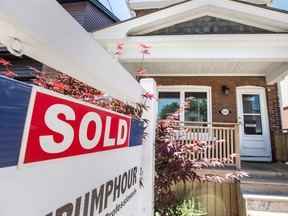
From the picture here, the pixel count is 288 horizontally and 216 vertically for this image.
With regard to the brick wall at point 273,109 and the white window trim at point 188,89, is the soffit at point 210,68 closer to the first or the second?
the white window trim at point 188,89

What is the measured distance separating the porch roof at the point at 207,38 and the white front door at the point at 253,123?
1.17 metres

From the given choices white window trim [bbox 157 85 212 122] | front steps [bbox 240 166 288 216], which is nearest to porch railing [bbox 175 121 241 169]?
front steps [bbox 240 166 288 216]

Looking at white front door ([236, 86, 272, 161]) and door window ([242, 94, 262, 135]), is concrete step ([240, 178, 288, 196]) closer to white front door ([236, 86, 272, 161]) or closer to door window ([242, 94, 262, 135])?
white front door ([236, 86, 272, 161])

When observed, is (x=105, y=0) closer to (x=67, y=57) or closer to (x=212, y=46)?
(x=212, y=46)

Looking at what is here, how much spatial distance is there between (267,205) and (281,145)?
3.48 metres

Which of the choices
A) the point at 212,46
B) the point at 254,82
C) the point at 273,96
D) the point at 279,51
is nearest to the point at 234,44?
the point at 212,46

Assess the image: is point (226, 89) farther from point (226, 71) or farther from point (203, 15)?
point (203, 15)

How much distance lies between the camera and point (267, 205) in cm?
360

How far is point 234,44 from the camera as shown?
5.05 meters

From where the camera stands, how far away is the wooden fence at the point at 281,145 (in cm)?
604

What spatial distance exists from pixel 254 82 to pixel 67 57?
7621 millimetres

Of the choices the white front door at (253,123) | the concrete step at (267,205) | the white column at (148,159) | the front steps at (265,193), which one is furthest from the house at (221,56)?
the concrete step at (267,205)

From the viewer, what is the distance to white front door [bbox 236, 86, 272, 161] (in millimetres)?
6703

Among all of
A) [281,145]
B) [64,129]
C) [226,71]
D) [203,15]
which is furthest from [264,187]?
[203,15]
